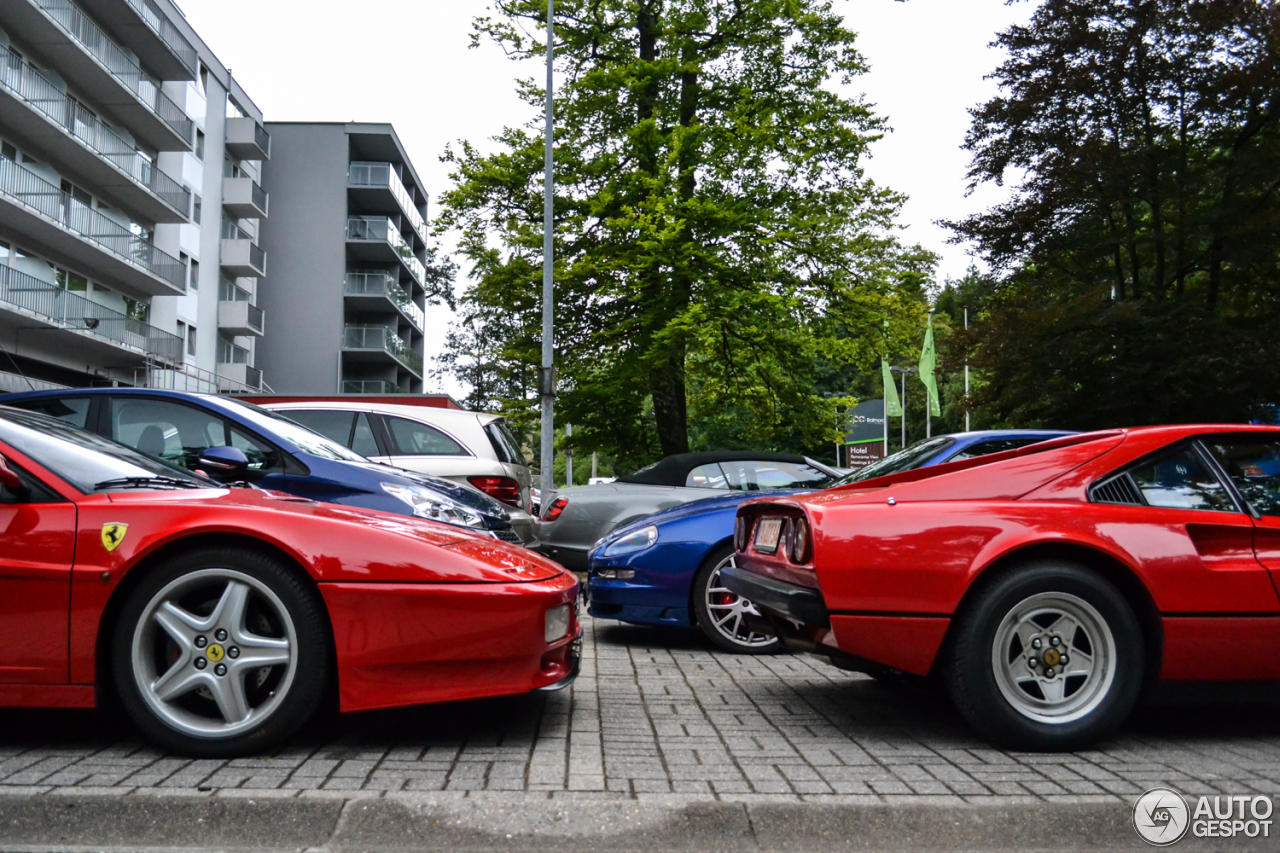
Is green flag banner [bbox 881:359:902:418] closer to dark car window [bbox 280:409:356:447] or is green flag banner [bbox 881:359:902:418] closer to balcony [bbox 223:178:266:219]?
balcony [bbox 223:178:266:219]

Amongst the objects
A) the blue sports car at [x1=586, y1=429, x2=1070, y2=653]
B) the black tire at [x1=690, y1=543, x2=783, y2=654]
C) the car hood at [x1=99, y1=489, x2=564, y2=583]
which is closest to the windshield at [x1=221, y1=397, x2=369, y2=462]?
the blue sports car at [x1=586, y1=429, x2=1070, y2=653]

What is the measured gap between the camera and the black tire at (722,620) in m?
6.37

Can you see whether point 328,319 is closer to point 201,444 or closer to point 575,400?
point 575,400

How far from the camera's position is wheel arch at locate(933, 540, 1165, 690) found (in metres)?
3.97

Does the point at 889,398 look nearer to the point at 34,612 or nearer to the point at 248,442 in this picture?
the point at 248,442

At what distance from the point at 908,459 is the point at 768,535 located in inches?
70.8

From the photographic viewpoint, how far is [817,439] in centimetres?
2214

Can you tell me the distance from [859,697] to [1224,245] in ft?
36.5

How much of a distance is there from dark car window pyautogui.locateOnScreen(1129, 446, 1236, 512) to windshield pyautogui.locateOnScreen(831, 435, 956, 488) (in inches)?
69.6

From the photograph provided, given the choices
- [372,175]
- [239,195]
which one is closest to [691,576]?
[239,195]

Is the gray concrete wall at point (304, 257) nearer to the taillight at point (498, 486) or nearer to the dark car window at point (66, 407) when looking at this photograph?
the taillight at point (498, 486)

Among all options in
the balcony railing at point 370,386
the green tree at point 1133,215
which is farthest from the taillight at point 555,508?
the balcony railing at point 370,386

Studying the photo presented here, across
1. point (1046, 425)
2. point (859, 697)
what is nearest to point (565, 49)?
point (1046, 425)

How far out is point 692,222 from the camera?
18.7m
